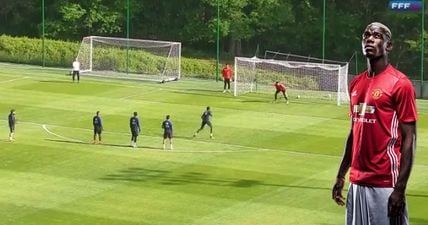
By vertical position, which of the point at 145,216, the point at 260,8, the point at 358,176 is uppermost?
the point at 260,8

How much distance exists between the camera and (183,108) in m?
42.6

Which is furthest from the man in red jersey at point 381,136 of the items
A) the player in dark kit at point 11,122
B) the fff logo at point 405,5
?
the fff logo at point 405,5

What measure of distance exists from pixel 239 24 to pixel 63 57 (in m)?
11.6

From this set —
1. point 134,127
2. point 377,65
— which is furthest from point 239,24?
point 377,65

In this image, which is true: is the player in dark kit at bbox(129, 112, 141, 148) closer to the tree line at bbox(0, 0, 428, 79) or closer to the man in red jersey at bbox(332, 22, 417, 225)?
the tree line at bbox(0, 0, 428, 79)

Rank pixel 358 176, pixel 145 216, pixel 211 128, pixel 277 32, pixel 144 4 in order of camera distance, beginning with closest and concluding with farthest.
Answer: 1. pixel 358 176
2. pixel 145 216
3. pixel 211 128
4. pixel 277 32
5. pixel 144 4

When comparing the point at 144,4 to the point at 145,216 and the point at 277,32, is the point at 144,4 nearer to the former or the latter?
the point at 277,32

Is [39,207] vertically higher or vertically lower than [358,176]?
lower

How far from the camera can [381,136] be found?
6.32m

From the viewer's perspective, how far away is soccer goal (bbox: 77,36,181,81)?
53.3 meters

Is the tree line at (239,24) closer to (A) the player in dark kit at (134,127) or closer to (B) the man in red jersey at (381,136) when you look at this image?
(A) the player in dark kit at (134,127)

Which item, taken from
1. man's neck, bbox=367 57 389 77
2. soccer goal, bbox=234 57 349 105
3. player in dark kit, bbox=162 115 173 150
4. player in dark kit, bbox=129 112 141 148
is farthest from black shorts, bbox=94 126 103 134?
man's neck, bbox=367 57 389 77

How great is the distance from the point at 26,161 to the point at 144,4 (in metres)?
36.6

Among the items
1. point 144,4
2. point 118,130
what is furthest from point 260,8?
point 118,130
